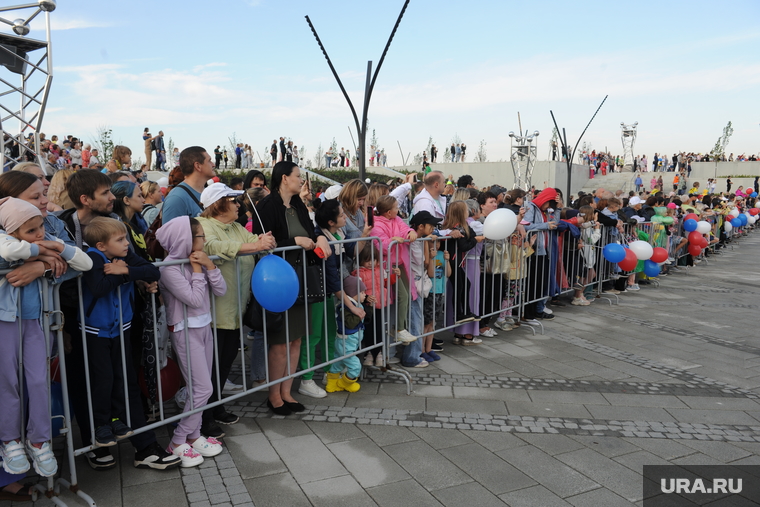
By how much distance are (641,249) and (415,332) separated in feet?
19.2

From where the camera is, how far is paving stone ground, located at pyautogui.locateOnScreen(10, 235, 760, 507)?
3.16m

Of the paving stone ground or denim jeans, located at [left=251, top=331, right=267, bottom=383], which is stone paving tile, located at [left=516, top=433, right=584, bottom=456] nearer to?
the paving stone ground

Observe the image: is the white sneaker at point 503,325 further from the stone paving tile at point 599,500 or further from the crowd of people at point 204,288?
the stone paving tile at point 599,500

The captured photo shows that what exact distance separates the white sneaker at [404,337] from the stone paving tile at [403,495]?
1974 mm

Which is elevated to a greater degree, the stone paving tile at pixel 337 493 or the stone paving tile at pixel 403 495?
the stone paving tile at pixel 337 493

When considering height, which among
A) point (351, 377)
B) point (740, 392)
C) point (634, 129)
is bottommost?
point (740, 392)

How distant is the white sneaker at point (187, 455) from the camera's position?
11.2ft

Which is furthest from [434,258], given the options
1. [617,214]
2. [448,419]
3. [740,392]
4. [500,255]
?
[617,214]

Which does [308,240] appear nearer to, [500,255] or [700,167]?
[500,255]

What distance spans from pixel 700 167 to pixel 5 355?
56.7m

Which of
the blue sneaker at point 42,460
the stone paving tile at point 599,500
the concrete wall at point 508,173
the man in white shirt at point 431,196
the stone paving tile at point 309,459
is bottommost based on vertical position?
the stone paving tile at point 599,500

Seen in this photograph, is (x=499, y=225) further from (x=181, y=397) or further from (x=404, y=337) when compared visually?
(x=181, y=397)

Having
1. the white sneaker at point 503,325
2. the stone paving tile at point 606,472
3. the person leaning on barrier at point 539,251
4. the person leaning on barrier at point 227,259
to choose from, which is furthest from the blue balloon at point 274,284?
the person leaning on barrier at point 539,251

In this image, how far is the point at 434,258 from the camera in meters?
5.55
